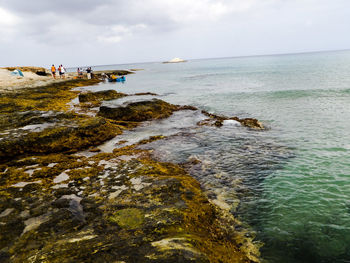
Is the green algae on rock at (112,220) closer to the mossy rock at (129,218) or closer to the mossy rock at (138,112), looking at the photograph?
the mossy rock at (129,218)

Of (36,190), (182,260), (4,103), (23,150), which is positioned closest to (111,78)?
(4,103)

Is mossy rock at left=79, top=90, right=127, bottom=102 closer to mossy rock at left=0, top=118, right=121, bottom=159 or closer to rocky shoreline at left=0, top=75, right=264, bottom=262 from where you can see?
mossy rock at left=0, top=118, right=121, bottom=159

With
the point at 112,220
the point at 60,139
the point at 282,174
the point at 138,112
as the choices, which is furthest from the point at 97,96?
the point at 112,220

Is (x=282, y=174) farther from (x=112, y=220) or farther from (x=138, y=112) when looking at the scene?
(x=138, y=112)

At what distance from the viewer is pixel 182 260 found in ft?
12.4

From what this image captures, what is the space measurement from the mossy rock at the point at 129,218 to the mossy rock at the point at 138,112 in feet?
46.6

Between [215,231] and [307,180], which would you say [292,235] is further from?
[307,180]

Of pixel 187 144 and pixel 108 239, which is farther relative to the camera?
pixel 187 144

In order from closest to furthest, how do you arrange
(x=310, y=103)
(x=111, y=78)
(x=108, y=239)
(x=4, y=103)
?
(x=108, y=239) → (x=4, y=103) → (x=310, y=103) → (x=111, y=78)

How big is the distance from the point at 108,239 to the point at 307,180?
324 inches

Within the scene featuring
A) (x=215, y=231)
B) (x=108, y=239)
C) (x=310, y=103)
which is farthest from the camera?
(x=310, y=103)

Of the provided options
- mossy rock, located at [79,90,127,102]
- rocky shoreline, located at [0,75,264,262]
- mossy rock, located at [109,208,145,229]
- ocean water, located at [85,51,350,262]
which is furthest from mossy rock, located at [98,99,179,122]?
mossy rock, located at [109,208,145,229]

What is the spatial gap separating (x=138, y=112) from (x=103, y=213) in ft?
48.5

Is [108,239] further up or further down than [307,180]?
further up
